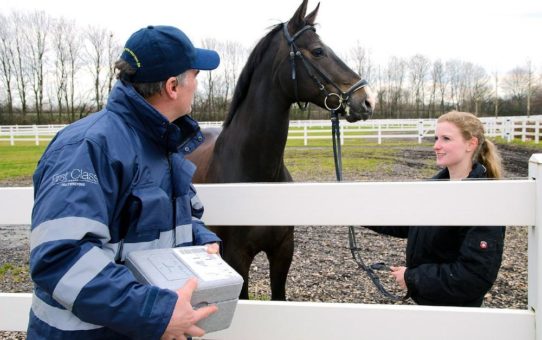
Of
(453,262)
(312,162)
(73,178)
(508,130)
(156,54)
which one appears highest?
(156,54)

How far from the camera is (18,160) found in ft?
65.4

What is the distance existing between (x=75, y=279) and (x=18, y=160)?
2155 centimetres

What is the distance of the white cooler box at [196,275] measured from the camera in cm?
129

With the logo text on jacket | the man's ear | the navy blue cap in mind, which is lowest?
the logo text on jacket

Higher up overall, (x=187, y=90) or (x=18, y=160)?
(x=187, y=90)

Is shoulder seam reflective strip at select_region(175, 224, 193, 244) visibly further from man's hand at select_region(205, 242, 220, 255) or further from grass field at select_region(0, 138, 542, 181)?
grass field at select_region(0, 138, 542, 181)

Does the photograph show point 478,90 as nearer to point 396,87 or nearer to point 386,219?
point 396,87

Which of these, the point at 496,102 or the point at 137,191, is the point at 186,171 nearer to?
the point at 137,191

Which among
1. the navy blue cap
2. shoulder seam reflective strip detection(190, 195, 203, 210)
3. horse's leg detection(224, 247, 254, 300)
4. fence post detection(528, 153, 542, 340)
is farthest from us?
horse's leg detection(224, 247, 254, 300)

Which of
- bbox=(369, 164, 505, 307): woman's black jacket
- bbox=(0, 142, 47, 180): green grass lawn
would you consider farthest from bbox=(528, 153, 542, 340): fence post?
bbox=(0, 142, 47, 180): green grass lawn

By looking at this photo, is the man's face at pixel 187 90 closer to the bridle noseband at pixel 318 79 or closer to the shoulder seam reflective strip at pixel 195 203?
the shoulder seam reflective strip at pixel 195 203

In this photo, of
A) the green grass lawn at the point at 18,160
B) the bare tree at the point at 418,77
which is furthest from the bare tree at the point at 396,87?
the green grass lawn at the point at 18,160

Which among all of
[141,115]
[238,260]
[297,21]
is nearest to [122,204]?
[141,115]

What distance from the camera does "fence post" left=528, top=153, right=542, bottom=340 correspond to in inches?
65.8
